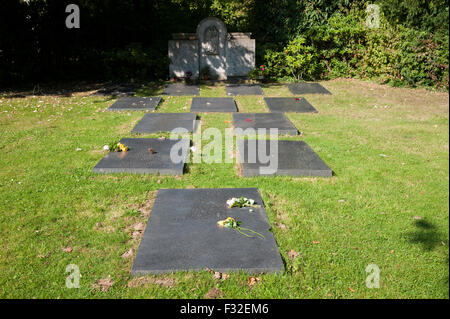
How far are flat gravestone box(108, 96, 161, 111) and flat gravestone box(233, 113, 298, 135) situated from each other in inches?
85.6

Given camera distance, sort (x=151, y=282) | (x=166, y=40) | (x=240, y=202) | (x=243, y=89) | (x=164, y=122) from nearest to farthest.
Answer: (x=151, y=282) → (x=240, y=202) → (x=164, y=122) → (x=243, y=89) → (x=166, y=40)

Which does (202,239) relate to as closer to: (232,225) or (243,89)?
(232,225)

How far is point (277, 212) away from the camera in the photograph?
163 inches

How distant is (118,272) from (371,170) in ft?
12.3

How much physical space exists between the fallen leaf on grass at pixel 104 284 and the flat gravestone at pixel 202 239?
0.71ft

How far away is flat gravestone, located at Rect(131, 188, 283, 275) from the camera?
315 cm

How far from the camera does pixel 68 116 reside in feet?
26.3

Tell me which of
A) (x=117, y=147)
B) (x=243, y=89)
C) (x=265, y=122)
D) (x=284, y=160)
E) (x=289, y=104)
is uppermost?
(x=243, y=89)

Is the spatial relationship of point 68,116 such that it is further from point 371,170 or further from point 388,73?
point 388,73

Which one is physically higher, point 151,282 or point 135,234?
point 135,234

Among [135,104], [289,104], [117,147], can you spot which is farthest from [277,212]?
[135,104]

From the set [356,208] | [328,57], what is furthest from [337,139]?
[328,57]

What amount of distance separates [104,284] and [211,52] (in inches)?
393

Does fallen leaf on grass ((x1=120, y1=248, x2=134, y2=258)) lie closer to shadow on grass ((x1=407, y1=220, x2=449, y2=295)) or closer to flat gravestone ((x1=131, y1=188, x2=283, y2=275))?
flat gravestone ((x1=131, y1=188, x2=283, y2=275))
